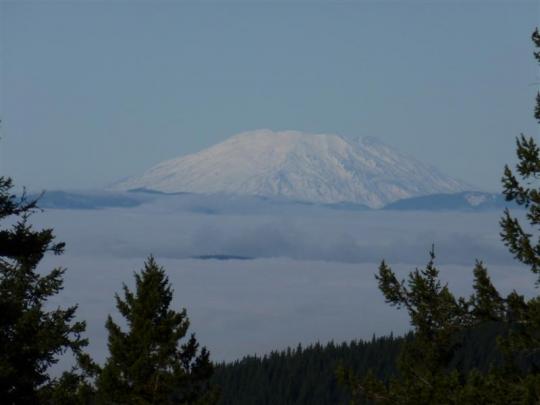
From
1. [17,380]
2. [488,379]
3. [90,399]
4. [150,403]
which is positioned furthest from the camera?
[90,399]

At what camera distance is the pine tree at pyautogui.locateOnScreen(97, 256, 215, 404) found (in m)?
30.5

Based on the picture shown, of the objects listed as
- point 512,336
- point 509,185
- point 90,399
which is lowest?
point 90,399

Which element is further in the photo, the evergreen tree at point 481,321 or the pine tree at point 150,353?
the pine tree at point 150,353

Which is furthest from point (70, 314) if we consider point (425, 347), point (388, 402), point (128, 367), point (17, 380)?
Result: point (388, 402)

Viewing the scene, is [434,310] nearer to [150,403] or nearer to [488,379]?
[488,379]

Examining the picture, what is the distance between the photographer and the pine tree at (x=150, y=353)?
1200 inches

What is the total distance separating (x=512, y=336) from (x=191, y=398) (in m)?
11.9

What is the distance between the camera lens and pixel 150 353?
30656 mm

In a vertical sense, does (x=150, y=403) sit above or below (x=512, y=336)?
below

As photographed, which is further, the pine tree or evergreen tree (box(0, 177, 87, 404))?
the pine tree

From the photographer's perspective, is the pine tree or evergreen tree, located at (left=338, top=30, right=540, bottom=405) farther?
the pine tree

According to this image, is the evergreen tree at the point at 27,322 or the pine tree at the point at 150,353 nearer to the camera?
the evergreen tree at the point at 27,322

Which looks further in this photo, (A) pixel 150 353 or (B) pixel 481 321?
(A) pixel 150 353

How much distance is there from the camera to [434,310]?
22.9m
